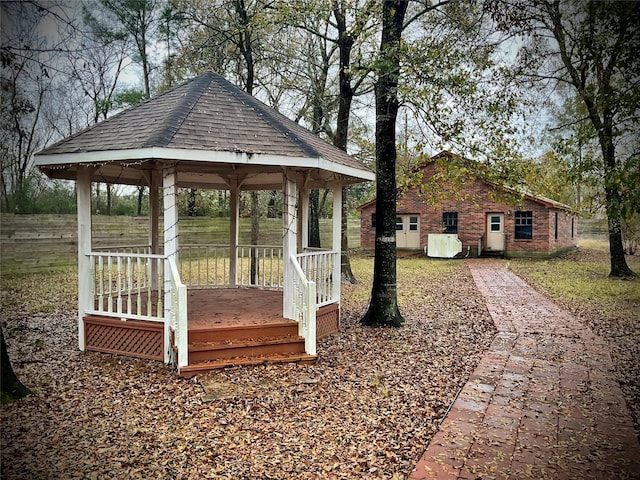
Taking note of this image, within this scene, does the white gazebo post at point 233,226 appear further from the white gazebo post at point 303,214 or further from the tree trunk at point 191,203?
the tree trunk at point 191,203

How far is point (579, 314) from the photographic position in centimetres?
1009

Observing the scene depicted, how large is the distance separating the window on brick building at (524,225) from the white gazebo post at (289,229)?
63.4 ft

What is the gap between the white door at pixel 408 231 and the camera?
25.3 metres

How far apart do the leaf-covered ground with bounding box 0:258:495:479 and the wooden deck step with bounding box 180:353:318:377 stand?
116mm

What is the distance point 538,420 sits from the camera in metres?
4.56

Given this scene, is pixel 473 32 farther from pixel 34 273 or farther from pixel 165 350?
pixel 34 273

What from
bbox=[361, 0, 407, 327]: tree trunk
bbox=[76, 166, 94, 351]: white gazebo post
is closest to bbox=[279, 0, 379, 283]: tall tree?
bbox=[361, 0, 407, 327]: tree trunk

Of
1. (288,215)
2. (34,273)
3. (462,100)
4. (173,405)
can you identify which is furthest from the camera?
(34,273)

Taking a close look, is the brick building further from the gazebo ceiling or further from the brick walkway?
the brick walkway

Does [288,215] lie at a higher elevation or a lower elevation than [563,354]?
higher

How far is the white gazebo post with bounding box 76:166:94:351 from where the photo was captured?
6.84 metres

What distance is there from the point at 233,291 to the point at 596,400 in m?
6.82

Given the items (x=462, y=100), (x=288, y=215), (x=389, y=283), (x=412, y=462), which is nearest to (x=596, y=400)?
(x=412, y=462)

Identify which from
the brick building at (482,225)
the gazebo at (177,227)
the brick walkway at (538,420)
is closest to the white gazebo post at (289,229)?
the gazebo at (177,227)
